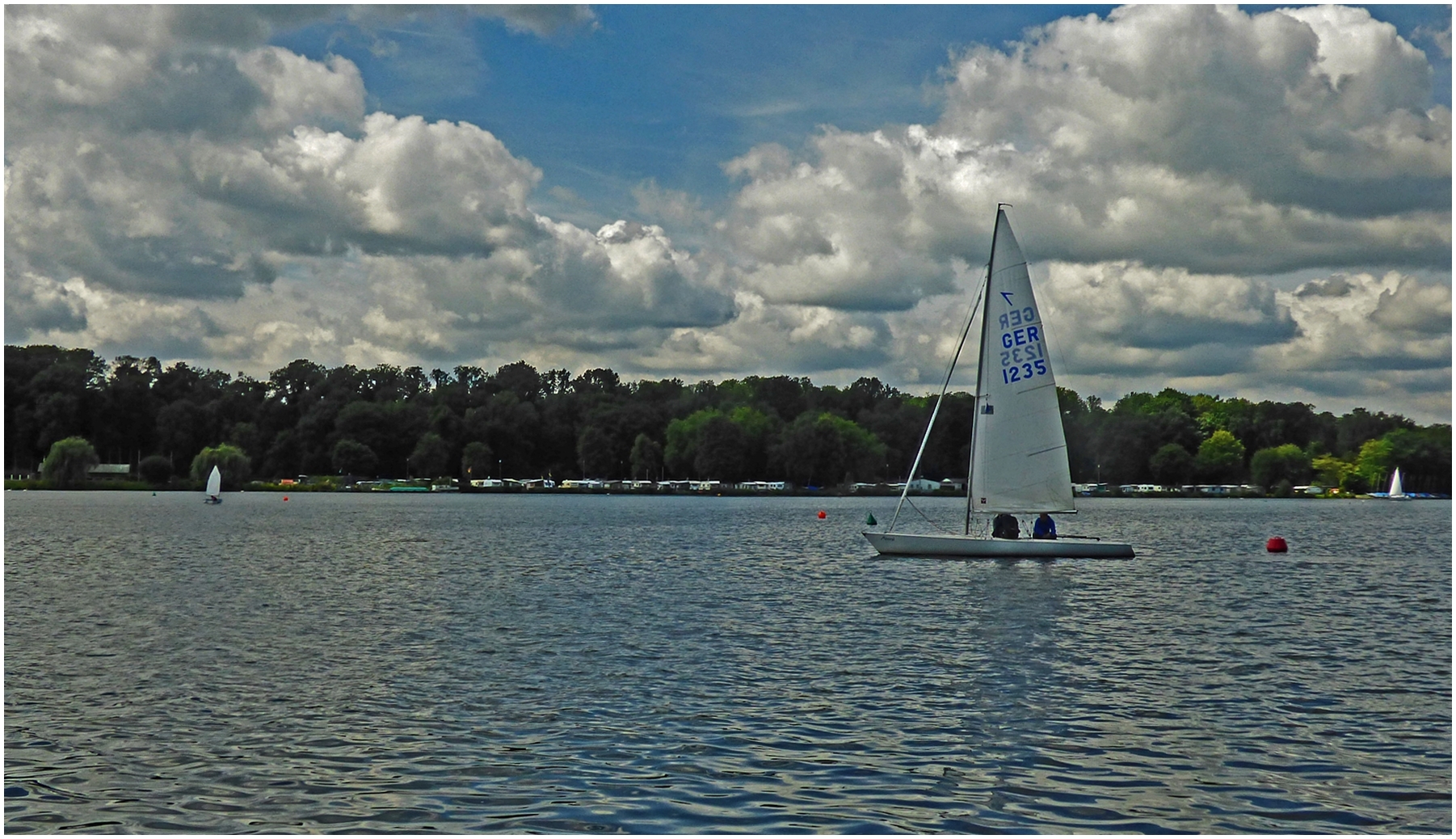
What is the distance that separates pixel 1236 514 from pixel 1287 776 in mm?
151810

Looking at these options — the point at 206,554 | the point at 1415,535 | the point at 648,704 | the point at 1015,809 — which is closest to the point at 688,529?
the point at 206,554

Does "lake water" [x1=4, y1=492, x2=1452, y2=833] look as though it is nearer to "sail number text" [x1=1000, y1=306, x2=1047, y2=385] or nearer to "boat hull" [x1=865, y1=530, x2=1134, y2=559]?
"boat hull" [x1=865, y1=530, x2=1134, y2=559]

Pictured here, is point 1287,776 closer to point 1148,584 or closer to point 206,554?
point 1148,584

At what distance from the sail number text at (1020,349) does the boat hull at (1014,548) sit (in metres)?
7.21

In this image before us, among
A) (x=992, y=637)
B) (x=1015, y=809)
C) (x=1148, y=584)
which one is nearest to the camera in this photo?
(x=1015, y=809)

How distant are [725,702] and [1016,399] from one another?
35784 millimetres

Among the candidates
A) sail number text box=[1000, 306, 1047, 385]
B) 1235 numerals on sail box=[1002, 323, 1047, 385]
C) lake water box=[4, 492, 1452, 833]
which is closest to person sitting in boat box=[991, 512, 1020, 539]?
lake water box=[4, 492, 1452, 833]

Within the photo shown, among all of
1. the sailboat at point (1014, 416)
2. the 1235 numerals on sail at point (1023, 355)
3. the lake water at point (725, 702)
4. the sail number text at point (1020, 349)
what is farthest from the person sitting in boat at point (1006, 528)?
the 1235 numerals on sail at point (1023, 355)

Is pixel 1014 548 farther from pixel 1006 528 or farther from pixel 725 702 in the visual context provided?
pixel 725 702

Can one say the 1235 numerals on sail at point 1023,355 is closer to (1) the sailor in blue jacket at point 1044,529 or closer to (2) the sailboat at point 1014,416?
(2) the sailboat at point 1014,416

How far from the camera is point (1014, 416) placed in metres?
56.0

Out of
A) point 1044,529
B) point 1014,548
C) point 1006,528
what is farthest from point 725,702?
point 1044,529

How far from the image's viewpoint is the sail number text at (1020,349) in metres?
55.4

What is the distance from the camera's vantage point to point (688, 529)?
342ft
